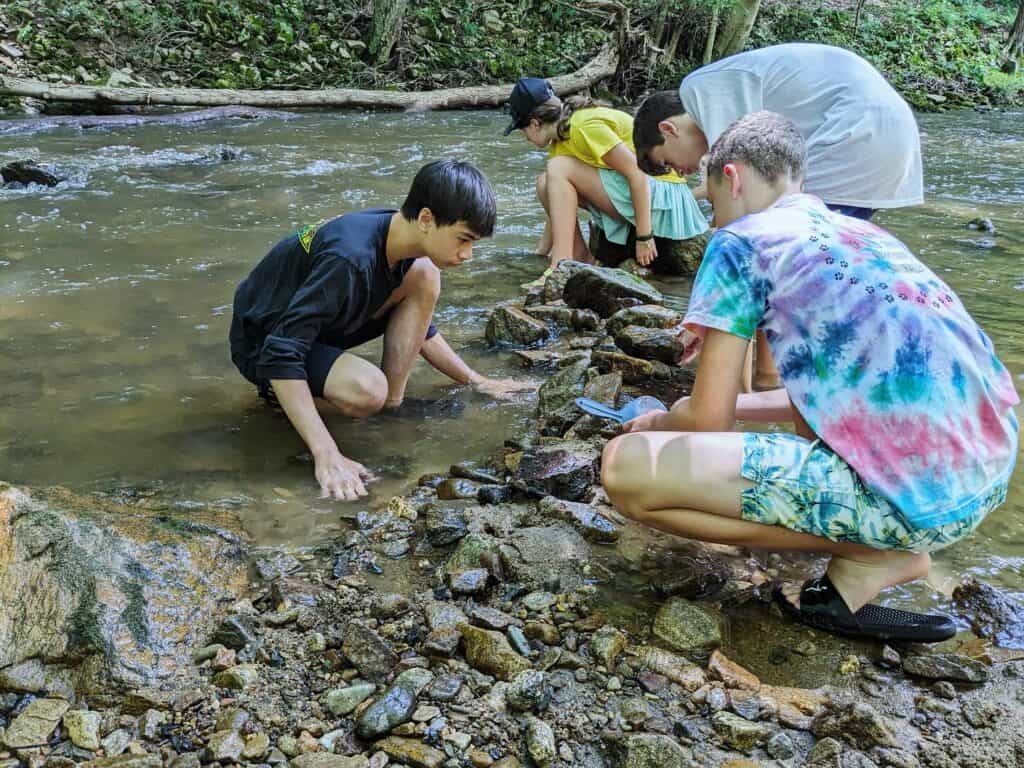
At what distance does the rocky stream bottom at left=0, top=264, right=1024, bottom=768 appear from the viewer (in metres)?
1.65

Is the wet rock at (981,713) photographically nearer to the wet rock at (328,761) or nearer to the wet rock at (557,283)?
the wet rock at (328,761)

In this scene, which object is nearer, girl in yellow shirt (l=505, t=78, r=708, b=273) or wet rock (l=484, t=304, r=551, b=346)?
wet rock (l=484, t=304, r=551, b=346)

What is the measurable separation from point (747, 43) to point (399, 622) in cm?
1689

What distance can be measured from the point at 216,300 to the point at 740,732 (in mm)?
3332

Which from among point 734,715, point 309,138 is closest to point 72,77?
point 309,138

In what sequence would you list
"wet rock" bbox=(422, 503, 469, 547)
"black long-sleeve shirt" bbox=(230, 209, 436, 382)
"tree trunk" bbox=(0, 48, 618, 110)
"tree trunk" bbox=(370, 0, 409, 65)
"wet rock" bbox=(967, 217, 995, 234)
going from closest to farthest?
"wet rock" bbox=(422, 503, 469, 547) → "black long-sleeve shirt" bbox=(230, 209, 436, 382) → "wet rock" bbox=(967, 217, 995, 234) → "tree trunk" bbox=(0, 48, 618, 110) → "tree trunk" bbox=(370, 0, 409, 65)

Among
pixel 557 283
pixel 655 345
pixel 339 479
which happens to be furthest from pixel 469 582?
pixel 557 283

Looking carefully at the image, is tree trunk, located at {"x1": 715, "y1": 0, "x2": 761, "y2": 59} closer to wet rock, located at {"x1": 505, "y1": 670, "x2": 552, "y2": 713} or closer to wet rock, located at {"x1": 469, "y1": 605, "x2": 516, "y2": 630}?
wet rock, located at {"x1": 469, "y1": 605, "x2": 516, "y2": 630}

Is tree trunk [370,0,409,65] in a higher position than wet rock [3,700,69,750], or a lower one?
higher

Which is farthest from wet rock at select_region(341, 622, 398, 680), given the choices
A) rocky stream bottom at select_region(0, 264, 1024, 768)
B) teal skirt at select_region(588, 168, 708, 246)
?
teal skirt at select_region(588, 168, 708, 246)

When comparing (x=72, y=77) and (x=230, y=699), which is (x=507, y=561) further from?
(x=72, y=77)

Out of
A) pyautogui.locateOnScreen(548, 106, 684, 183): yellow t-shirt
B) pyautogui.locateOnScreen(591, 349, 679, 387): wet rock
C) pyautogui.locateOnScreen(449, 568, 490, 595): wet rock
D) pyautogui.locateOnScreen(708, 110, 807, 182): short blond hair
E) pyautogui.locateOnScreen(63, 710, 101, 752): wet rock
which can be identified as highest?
pyautogui.locateOnScreen(708, 110, 807, 182): short blond hair

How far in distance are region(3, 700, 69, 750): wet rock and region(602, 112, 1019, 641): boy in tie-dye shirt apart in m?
1.25

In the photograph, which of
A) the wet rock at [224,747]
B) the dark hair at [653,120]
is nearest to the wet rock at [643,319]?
the dark hair at [653,120]
